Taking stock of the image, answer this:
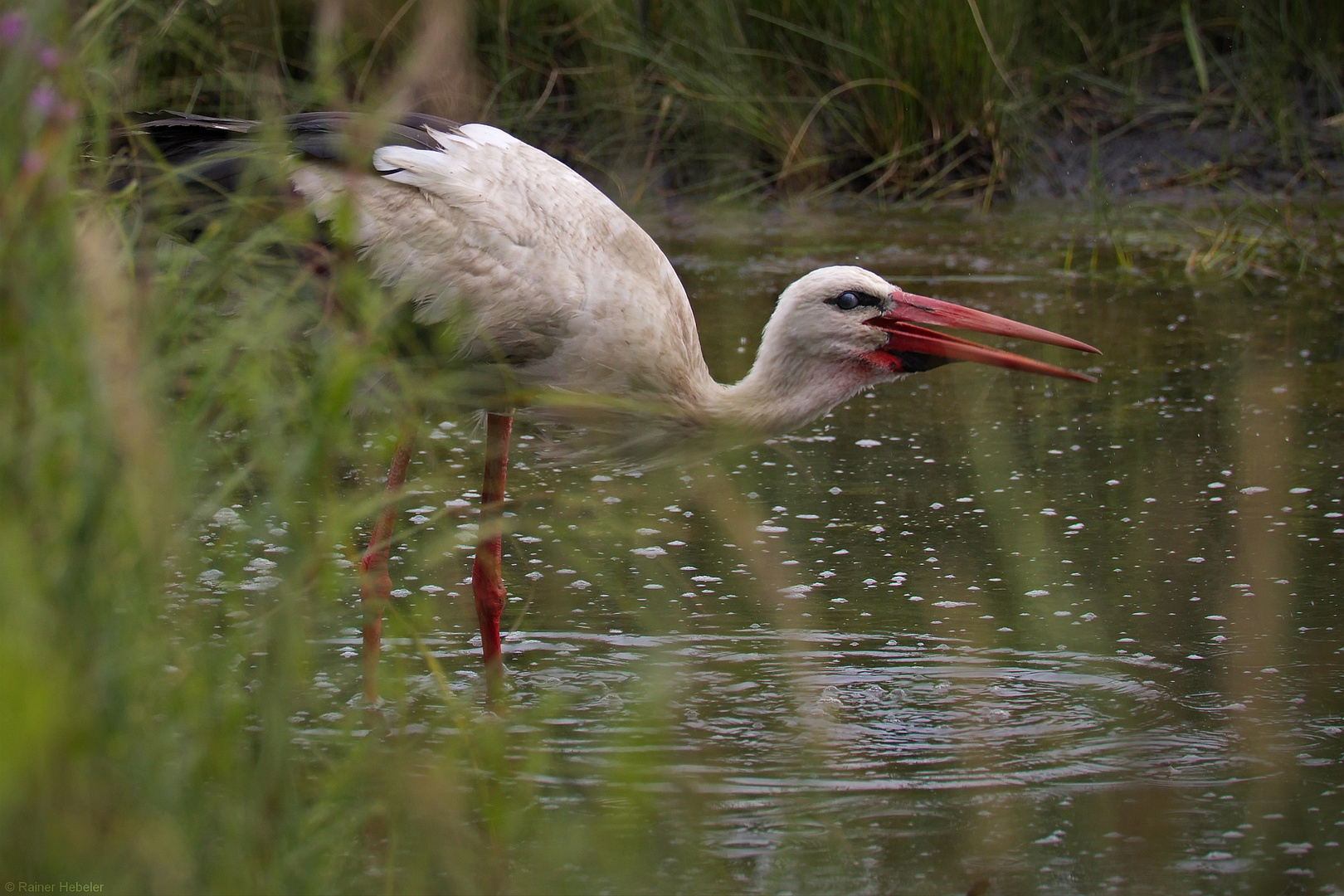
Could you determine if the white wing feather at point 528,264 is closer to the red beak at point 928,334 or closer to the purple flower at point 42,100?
the red beak at point 928,334

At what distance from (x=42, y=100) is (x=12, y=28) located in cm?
8

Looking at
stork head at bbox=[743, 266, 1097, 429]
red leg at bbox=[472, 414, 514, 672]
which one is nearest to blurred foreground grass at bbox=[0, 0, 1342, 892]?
red leg at bbox=[472, 414, 514, 672]

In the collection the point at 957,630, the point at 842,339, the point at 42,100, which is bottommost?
the point at 957,630

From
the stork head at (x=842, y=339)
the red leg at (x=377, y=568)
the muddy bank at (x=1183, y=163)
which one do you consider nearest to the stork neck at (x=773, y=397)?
the stork head at (x=842, y=339)

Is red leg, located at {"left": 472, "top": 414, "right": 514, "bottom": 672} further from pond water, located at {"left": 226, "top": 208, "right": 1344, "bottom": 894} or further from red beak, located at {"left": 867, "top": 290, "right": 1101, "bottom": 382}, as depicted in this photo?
red beak, located at {"left": 867, "top": 290, "right": 1101, "bottom": 382}

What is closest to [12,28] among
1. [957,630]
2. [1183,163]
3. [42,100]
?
[42,100]

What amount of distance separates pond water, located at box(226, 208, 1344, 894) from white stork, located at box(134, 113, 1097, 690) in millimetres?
390

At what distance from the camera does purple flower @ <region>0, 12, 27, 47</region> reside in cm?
197

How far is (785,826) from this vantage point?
9.15ft

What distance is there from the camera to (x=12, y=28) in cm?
197

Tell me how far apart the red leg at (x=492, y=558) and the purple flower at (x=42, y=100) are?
58.0 inches

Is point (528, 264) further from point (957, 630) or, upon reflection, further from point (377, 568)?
point (957, 630)

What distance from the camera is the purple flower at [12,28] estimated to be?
197 centimetres

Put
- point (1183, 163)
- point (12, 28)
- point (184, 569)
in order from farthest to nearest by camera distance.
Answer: point (1183, 163) < point (184, 569) < point (12, 28)
